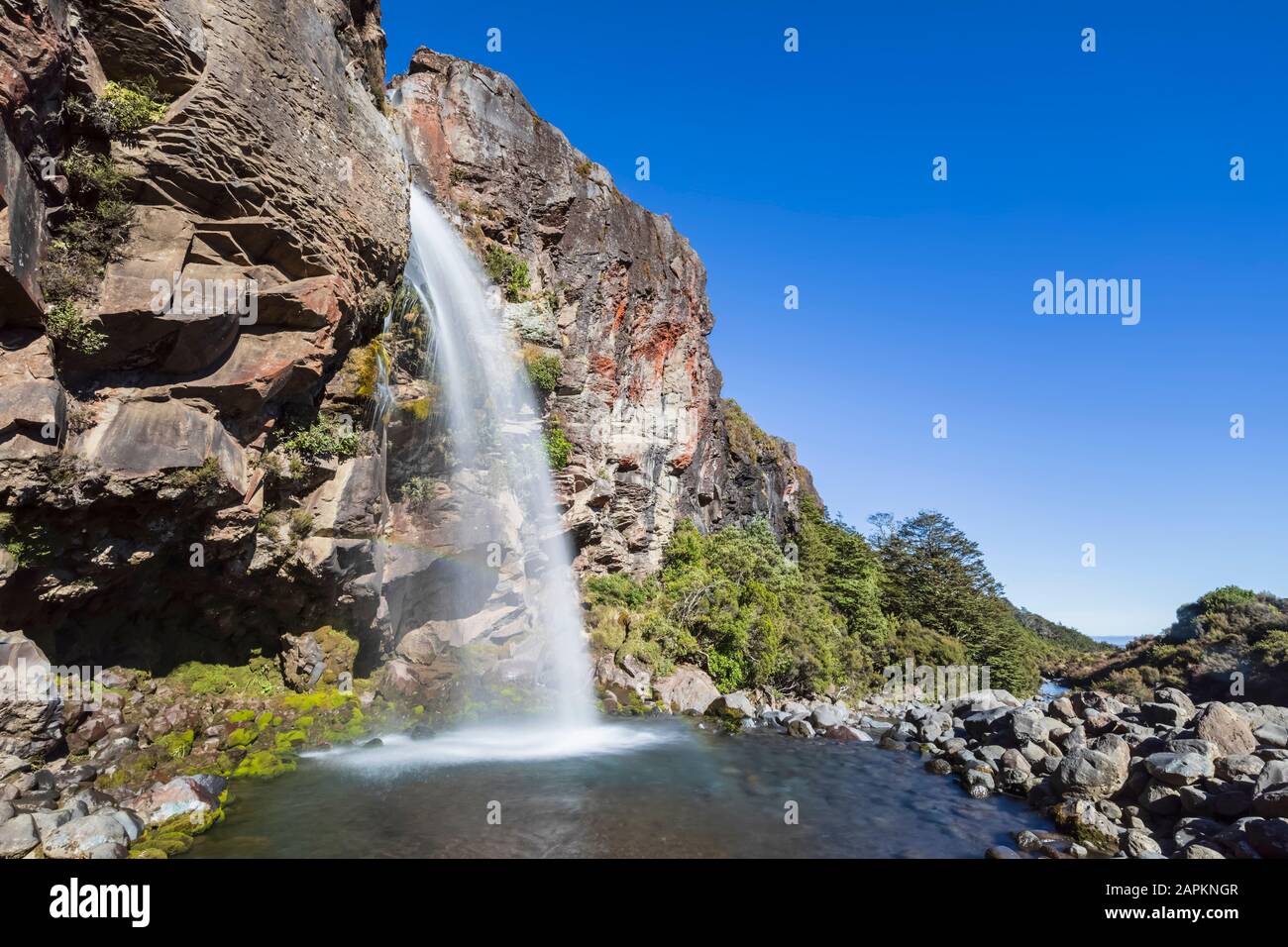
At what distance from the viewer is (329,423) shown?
17.0 meters

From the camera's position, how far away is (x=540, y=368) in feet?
92.0

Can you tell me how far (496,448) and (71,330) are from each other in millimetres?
14704

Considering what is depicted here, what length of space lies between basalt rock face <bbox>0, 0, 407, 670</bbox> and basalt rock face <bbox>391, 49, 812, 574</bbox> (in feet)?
36.3

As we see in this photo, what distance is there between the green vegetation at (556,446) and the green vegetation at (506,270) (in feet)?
20.4

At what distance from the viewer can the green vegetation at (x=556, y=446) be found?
2792 cm

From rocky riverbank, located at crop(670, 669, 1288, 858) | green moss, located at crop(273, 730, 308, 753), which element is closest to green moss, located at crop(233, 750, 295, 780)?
green moss, located at crop(273, 730, 308, 753)

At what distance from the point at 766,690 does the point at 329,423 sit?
872 inches

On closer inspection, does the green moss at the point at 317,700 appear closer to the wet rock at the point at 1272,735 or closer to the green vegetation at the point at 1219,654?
the wet rock at the point at 1272,735

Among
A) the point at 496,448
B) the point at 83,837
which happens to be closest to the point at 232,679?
the point at 83,837

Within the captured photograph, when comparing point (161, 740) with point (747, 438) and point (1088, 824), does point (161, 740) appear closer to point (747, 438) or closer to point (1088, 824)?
point (1088, 824)
